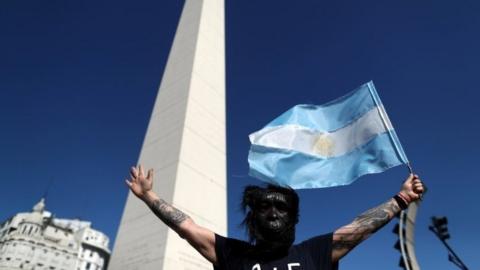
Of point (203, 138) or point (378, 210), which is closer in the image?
point (378, 210)


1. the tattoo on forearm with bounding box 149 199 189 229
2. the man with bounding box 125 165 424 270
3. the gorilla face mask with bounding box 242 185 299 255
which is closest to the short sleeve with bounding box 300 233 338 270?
the man with bounding box 125 165 424 270

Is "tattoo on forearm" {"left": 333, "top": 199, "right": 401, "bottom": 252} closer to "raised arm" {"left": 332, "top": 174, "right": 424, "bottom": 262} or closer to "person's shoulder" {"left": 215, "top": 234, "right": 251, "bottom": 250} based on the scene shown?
"raised arm" {"left": 332, "top": 174, "right": 424, "bottom": 262}

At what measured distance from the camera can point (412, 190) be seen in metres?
2.63

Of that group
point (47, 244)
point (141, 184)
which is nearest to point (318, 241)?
point (141, 184)

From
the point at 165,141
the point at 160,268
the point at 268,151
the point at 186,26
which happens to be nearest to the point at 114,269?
the point at 160,268

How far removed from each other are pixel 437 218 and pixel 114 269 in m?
9.02

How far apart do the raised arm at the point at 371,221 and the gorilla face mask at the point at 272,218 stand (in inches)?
11.4

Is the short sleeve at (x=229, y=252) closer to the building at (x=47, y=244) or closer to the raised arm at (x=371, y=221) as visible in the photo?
the raised arm at (x=371, y=221)

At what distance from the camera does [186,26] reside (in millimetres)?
13781

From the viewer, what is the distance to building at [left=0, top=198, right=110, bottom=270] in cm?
7462

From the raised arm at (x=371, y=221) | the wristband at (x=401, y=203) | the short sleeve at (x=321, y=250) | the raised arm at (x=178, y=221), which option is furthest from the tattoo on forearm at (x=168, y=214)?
the wristband at (x=401, y=203)

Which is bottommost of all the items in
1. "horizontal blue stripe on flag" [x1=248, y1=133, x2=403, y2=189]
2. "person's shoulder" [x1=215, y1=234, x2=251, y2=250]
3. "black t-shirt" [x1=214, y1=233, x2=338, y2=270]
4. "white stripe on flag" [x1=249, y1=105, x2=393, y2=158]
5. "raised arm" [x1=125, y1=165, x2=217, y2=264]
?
"black t-shirt" [x1=214, y1=233, x2=338, y2=270]

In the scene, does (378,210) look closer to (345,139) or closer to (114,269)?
(345,139)

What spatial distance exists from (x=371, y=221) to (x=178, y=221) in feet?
4.13
